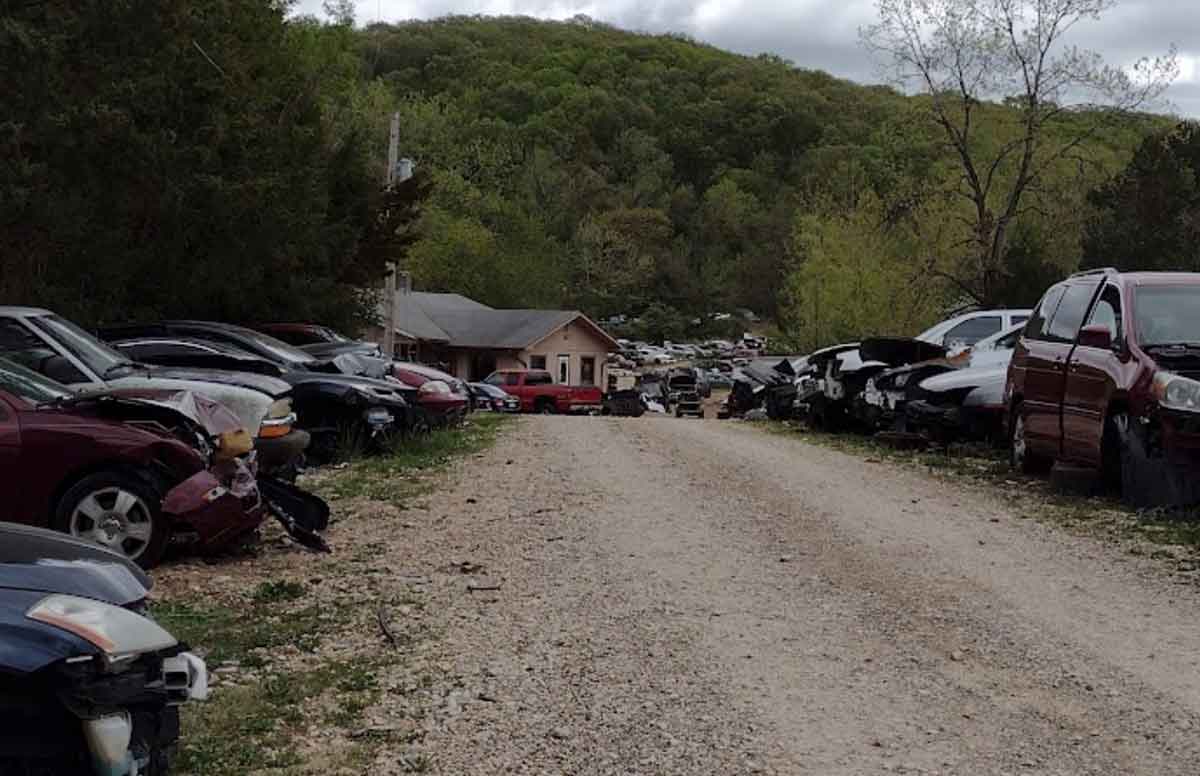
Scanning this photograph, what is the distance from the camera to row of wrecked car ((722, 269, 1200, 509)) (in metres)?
11.4

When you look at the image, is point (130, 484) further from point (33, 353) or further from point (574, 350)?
point (574, 350)

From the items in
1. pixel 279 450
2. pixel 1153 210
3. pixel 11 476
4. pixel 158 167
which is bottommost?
pixel 279 450

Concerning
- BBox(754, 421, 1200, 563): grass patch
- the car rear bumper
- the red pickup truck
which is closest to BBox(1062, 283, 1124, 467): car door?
BBox(754, 421, 1200, 563): grass patch

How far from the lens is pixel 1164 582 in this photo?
9.05 m

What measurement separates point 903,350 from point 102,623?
1631cm

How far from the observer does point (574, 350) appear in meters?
68.6

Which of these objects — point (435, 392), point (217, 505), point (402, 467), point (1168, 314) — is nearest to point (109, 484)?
point (217, 505)

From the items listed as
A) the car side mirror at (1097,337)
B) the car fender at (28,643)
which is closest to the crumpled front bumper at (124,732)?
the car fender at (28,643)

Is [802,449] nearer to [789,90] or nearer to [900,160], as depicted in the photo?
[900,160]

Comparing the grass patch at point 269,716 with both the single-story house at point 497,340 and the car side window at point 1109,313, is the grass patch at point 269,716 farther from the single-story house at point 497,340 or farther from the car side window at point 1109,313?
the single-story house at point 497,340

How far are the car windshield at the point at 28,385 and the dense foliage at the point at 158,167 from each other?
6.56m

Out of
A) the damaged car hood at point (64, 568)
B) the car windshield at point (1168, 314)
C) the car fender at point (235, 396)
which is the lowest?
the damaged car hood at point (64, 568)

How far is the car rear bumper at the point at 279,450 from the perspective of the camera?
12062 mm

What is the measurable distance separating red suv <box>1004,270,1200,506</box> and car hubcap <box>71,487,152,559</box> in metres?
7.69
